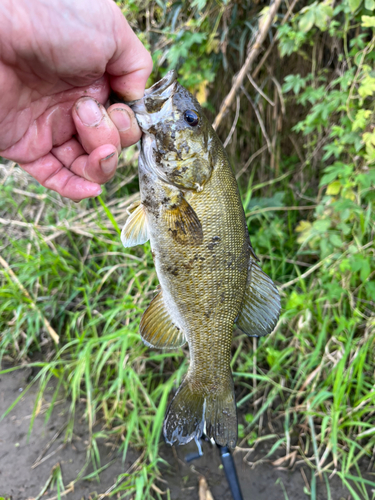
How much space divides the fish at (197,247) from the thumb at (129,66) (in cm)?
6

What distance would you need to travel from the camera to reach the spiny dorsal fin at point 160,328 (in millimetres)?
1443

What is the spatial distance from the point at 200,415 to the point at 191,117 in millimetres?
1274

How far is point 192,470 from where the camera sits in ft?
7.61

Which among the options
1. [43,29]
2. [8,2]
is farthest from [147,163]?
[8,2]

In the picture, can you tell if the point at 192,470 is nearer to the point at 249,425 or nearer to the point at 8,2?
the point at 249,425

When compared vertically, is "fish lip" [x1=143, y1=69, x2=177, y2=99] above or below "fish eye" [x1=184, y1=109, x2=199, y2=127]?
above

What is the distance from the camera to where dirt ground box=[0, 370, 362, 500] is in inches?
86.3

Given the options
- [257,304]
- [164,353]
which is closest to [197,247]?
[257,304]

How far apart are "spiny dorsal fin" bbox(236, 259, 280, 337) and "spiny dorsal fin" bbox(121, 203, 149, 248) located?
19.3 inches

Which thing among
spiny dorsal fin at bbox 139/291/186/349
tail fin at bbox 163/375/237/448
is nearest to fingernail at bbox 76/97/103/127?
spiny dorsal fin at bbox 139/291/186/349

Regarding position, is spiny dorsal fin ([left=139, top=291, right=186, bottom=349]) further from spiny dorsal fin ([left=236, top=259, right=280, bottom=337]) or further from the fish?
spiny dorsal fin ([left=236, top=259, right=280, bottom=337])

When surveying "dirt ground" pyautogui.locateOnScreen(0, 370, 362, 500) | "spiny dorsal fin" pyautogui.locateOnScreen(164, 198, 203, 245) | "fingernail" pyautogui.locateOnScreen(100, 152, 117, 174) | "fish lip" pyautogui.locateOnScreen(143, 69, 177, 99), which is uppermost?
"fish lip" pyautogui.locateOnScreen(143, 69, 177, 99)

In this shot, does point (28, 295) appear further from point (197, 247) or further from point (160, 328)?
point (197, 247)

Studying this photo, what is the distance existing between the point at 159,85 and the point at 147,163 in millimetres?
300
